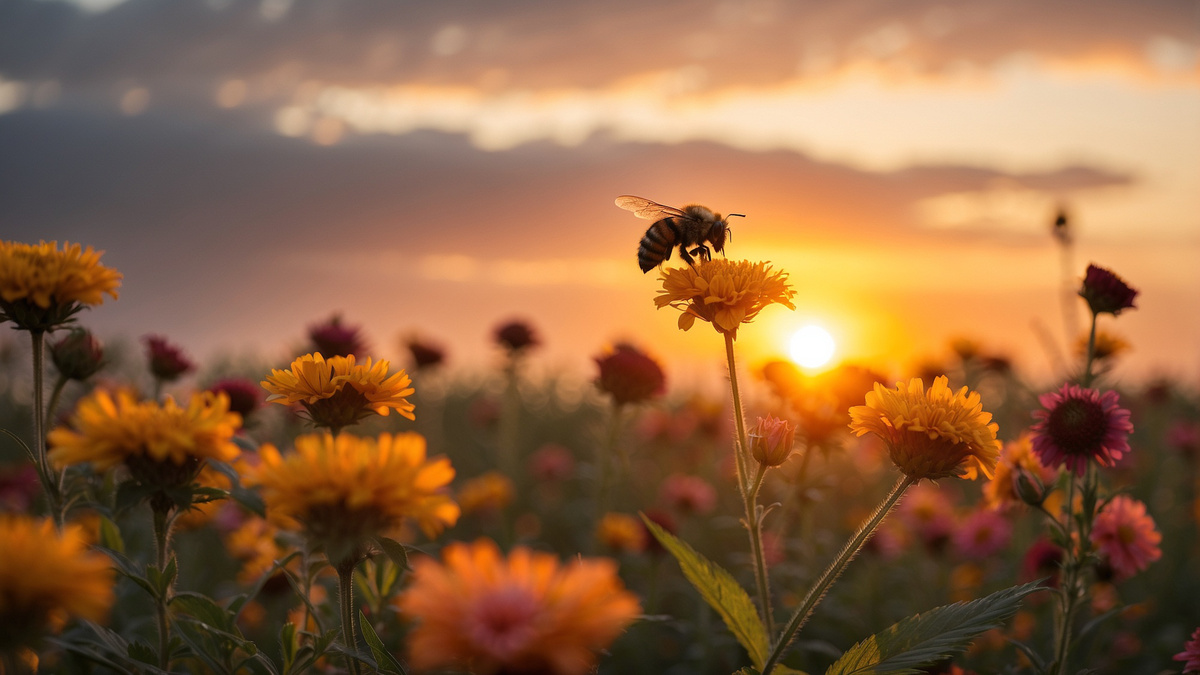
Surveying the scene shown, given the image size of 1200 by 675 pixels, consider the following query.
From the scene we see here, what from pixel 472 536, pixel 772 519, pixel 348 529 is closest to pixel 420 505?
pixel 348 529

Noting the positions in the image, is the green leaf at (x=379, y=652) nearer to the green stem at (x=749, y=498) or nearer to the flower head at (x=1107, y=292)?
the green stem at (x=749, y=498)

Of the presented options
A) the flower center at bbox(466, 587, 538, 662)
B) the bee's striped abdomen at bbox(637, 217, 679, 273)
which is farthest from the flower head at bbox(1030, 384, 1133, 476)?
the flower center at bbox(466, 587, 538, 662)

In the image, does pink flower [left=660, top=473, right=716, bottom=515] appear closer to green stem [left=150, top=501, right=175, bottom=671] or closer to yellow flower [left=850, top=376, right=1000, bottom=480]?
yellow flower [left=850, top=376, right=1000, bottom=480]

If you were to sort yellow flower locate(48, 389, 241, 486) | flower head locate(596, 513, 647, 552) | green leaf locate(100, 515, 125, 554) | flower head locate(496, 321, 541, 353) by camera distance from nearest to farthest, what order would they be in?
1. yellow flower locate(48, 389, 241, 486)
2. green leaf locate(100, 515, 125, 554)
3. flower head locate(596, 513, 647, 552)
4. flower head locate(496, 321, 541, 353)

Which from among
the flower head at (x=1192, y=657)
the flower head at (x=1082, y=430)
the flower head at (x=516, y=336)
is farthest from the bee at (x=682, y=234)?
the flower head at (x=1192, y=657)

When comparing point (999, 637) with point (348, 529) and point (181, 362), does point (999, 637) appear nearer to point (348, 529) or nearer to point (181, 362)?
point (348, 529)

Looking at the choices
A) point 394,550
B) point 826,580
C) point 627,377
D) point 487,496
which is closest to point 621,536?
point 487,496
